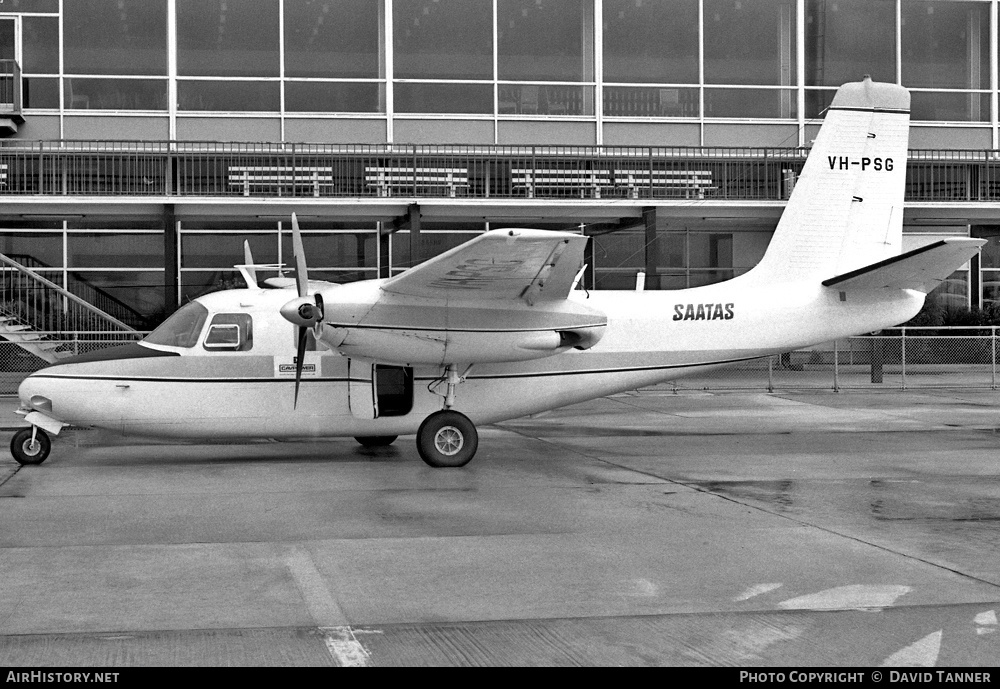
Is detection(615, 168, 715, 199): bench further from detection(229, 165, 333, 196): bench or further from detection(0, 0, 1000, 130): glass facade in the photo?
detection(229, 165, 333, 196): bench

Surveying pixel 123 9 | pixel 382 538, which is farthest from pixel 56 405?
pixel 123 9

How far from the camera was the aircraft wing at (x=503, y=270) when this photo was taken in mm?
10844

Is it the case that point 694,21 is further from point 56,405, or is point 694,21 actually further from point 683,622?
point 683,622

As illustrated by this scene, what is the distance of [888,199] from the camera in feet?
49.0

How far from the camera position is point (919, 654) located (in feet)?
17.6

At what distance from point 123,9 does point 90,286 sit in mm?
6423

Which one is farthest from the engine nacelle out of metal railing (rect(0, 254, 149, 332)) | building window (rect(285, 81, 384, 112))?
building window (rect(285, 81, 384, 112))

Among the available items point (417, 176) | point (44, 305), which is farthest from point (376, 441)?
point (44, 305)

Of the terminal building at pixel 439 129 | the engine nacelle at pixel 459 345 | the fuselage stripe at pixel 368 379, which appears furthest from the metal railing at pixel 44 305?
the engine nacelle at pixel 459 345

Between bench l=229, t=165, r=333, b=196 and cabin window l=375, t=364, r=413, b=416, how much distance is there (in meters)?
11.3

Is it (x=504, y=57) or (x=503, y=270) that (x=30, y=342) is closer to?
(x=503, y=270)

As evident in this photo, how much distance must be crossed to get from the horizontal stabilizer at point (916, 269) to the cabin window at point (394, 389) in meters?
5.43

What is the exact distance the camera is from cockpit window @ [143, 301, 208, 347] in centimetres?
1291

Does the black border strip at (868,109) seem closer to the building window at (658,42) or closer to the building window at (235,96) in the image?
the building window at (658,42)
